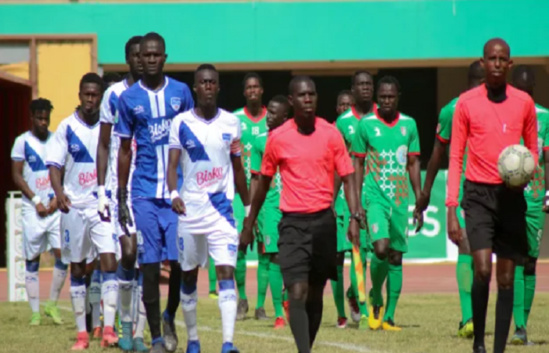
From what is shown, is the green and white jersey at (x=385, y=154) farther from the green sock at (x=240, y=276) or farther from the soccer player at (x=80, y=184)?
the soccer player at (x=80, y=184)

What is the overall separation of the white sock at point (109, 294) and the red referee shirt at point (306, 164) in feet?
9.48

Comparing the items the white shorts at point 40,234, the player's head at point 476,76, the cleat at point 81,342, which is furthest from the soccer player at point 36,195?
the player's head at point 476,76

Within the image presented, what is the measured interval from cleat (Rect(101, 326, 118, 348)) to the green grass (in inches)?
4.5

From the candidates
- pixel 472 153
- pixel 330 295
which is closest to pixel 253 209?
pixel 472 153

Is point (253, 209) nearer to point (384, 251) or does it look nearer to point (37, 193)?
point (384, 251)

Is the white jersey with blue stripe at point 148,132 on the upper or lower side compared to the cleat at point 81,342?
upper

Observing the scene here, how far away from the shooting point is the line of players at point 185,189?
11.0 m

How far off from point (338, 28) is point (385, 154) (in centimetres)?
1296

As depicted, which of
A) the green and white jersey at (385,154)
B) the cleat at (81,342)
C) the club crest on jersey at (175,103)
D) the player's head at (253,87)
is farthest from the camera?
the player's head at (253,87)

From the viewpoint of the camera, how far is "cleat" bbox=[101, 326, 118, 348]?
40.6ft

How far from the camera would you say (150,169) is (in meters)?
11.3

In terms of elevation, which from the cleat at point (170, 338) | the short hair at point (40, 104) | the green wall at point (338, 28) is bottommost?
the cleat at point (170, 338)

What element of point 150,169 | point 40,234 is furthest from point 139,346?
point 40,234

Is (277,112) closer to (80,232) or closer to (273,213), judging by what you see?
(273,213)
